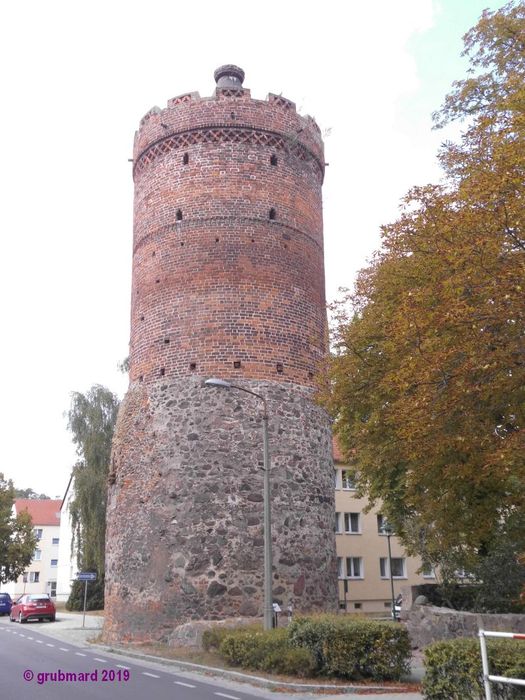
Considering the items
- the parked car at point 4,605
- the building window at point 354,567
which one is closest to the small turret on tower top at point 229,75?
the building window at point 354,567

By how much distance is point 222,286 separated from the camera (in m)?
18.8

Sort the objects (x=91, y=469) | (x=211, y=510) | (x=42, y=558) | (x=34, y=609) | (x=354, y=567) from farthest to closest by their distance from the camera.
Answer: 1. (x=42, y=558)
2. (x=354, y=567)
3. (x=34, y=609)
4. (x=91, y=469)
5. (x=211, y=510)

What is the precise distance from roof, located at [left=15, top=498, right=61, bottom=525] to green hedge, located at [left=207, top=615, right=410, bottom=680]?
60.7 m

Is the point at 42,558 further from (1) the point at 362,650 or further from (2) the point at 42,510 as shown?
(1) the point at 362,650

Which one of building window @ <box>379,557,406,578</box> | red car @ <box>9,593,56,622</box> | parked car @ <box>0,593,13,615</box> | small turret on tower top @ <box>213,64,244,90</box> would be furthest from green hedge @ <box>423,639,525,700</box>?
parked car @ <box>0,593,13,615</box>

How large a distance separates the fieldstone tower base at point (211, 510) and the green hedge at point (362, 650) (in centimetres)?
533

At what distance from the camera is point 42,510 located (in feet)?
234

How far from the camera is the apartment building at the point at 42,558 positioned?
6550cm

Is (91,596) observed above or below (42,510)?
below

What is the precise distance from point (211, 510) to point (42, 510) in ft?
197

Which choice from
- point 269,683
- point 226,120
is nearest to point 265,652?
point 269,683

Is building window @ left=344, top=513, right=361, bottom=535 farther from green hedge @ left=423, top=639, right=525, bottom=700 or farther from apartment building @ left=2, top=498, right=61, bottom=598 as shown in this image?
apartment building @ left=2, top=498, right=61, bottom=598

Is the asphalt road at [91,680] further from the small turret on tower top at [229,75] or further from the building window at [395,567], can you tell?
the building window at [395,567]

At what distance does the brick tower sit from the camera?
16875mm
